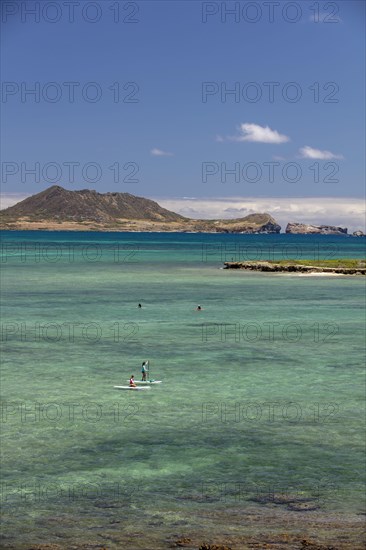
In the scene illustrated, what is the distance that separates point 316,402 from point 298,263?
121 metres

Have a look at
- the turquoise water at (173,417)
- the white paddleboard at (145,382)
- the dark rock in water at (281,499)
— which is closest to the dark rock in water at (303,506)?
the dark rock in water at (281,499)

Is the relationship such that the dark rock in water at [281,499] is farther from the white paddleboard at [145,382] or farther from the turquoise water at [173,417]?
the white paddleboard at [145,382]

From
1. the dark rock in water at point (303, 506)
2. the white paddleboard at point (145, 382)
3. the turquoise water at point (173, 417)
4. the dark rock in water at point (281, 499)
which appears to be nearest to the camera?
the dark rock in water at point (303, 506)

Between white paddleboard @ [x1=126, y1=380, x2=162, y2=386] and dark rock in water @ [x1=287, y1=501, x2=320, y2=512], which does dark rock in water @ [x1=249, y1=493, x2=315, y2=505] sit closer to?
dark rock in water @ [x1=287, y1=501, x2=320, y2=512]

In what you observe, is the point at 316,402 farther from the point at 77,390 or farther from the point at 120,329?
the point at 120,329

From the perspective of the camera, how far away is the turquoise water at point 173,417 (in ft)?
77.0

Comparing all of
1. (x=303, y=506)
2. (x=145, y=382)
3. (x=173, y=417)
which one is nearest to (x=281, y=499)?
(x=303, y=506)

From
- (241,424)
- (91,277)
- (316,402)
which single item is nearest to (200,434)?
(241,424)

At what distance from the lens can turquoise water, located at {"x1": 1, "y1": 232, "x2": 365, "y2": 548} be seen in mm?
23484

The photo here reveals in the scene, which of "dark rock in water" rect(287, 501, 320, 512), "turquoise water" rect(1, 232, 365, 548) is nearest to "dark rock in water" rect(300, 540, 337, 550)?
"dark rock in water" rect(287, 501, 320, 512)

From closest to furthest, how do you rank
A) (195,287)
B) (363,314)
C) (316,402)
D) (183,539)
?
(183,539), (316,402), (363,314), (195,287)

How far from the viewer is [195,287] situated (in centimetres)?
10900

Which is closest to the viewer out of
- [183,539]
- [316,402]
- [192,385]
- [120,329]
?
[183,539]

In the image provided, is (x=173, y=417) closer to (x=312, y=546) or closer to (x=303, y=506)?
(x=303, y=506)
